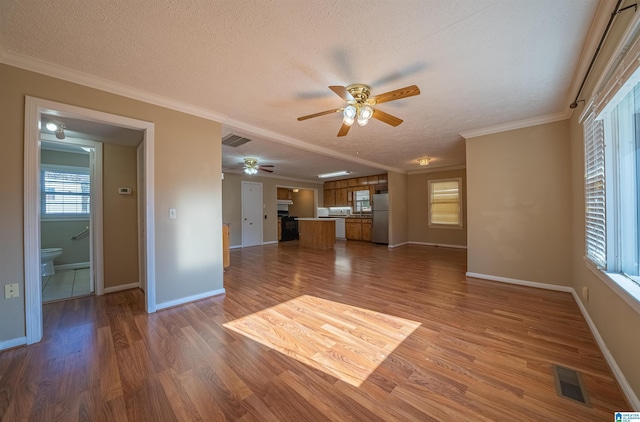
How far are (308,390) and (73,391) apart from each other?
4.81ft

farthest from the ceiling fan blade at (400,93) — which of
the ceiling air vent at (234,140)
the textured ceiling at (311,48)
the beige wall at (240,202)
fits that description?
the beige wall at (240,202)

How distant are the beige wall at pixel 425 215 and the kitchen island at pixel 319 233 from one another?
265cm

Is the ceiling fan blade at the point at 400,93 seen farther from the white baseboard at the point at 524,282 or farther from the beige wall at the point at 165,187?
the white baseboard at the point at 524,282

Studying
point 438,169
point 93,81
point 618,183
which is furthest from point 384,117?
point 438,169

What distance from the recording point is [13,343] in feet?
6.38

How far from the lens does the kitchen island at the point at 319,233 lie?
22.9ft

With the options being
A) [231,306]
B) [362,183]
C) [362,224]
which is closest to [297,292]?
[231,306]

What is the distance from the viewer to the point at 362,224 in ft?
27.3

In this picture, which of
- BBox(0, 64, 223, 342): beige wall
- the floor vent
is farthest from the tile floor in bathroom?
the floor vent

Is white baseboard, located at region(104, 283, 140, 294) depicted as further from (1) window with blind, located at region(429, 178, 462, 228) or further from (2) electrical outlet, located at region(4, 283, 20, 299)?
(1) window with blind, located at region(429, 178, 462, 228)

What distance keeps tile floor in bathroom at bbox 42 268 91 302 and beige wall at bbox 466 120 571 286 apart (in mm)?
5902

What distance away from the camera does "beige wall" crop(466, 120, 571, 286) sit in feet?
10.4

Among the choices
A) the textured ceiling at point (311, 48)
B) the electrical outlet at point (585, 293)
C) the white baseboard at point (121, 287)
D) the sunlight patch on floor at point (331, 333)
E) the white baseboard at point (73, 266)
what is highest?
the textured ceiling at point (311, 48)

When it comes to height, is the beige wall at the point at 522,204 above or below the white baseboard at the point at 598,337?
above
